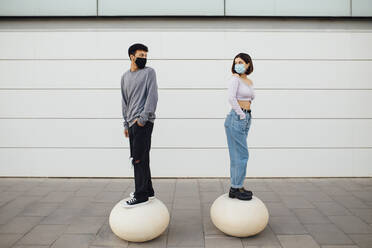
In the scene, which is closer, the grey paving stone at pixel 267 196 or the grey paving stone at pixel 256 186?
the grey paving stone at pixel 267 196

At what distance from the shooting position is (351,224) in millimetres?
4043

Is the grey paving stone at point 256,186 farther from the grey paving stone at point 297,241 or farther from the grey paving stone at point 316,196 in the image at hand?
the grey paving stone at point 297,241

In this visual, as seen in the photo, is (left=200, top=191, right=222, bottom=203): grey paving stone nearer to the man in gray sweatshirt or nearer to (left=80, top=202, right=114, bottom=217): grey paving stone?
(left=80, top=202, right=114, bottom=217): grey paving stone

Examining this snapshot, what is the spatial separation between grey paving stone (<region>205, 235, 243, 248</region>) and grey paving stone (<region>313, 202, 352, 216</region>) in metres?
1.68

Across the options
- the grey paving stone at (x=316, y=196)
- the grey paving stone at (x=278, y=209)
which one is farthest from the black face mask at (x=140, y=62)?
the grey paving stone at (x=316, y=196)

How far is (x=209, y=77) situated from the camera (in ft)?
21.1

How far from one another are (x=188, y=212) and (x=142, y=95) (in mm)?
1926

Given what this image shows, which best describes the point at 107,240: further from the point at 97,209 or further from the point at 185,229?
the point at 97,209

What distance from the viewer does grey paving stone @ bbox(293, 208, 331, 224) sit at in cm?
415

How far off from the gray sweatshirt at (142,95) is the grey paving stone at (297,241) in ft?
6.71

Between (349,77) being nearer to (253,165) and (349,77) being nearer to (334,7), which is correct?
(334,7)

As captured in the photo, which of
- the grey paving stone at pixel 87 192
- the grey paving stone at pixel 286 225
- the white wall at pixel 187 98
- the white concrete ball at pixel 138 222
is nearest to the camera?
the white concrete ball at pixel 138 222

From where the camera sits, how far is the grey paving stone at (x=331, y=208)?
445 cm

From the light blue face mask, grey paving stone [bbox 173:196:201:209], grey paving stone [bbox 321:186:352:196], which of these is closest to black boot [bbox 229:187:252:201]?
grey paving stone [bbox 173:196:201:209]
